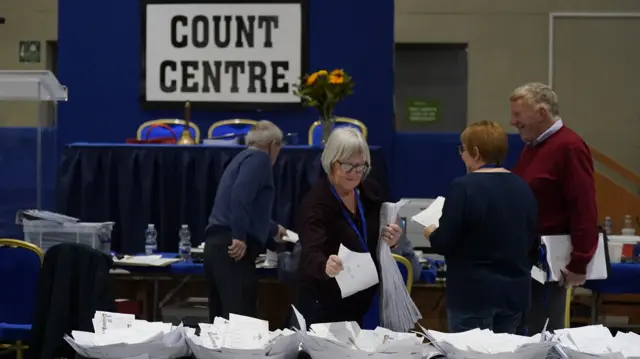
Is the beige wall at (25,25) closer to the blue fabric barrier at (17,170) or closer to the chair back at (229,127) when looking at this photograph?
the blue fabric barrier at (17,170)

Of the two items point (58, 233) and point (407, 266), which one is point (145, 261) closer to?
point (58, 233)

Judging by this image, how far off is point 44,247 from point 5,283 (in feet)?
2.10

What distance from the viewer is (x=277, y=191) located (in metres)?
5.25

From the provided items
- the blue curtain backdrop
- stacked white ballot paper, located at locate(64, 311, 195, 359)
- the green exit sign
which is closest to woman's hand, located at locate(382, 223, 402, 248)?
stacked white ballot paper, located at locate(64, 311, 195, 359)

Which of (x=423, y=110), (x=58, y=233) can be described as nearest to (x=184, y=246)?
(x=58, y=233)

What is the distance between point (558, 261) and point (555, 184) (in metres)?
0.28

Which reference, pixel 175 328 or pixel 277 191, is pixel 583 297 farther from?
pixel 175 328

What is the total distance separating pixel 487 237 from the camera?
259 centimetres

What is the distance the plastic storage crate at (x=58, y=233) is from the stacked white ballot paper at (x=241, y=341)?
242 centimetres

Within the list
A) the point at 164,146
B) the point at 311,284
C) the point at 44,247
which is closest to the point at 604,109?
the point at 164,146

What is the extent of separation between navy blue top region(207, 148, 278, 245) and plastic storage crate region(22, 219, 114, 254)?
80 cm

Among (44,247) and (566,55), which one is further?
(566,55)

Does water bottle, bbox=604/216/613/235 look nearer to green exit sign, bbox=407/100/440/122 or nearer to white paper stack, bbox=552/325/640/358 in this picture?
green exit sign, bbox=407/100/440/122

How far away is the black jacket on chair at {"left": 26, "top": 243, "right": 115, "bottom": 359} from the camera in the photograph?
2990mm
